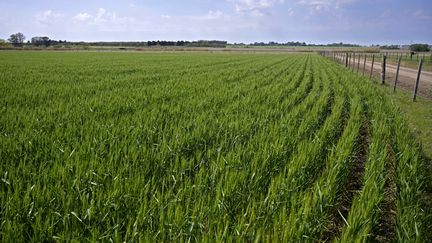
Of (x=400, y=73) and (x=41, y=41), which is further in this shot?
(x=41, y=41)

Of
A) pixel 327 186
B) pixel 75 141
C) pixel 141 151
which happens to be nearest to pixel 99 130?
pixel 75 141

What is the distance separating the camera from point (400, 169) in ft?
14.5

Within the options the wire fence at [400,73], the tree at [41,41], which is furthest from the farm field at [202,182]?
the tree at [41,41]

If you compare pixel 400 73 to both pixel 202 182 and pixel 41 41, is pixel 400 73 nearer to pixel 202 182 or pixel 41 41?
pixel 202 182

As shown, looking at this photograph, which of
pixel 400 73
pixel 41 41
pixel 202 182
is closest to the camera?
pixel 202 182

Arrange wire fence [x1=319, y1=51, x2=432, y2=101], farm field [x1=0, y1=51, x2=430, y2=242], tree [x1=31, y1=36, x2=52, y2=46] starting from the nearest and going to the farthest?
farm field [x1=0, y1=51, x2=430, y2=242] → wire fence [x1=319, y1=51, x2=432, y2=101] → tree [x1=31, y1=36, x2=52, y2=46]

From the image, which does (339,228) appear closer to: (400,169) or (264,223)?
(264,223)

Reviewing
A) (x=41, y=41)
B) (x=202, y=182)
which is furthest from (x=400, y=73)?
(x=41, y=41)

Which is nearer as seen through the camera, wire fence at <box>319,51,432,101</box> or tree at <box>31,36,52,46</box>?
wire fence at <box>319,51,432,101</box>

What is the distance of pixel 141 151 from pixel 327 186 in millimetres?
2473

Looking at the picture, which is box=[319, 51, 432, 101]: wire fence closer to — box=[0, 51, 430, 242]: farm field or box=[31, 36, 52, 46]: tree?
box=[0, 51, 430, 242]: farm field

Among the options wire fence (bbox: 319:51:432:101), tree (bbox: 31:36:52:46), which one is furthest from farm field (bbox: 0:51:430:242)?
tree (bbox: 31:36:52:46)

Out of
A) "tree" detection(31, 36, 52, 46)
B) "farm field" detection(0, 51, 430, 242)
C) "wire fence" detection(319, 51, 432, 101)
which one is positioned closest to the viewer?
"farm field" detection(0, 51, 430, 242)

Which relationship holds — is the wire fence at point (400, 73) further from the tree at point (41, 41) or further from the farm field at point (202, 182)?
the tree at point (41, 41)
